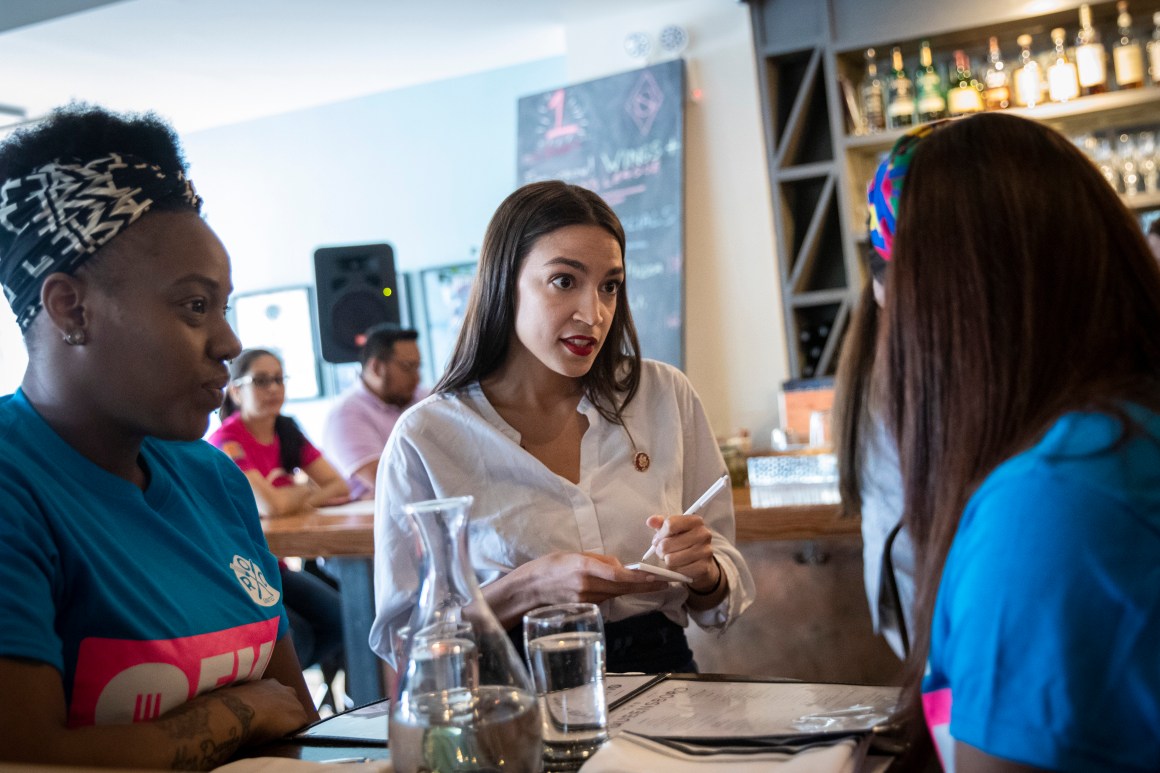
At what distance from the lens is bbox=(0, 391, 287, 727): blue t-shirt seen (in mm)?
1059

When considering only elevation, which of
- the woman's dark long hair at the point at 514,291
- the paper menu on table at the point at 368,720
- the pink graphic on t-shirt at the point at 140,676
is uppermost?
the woman's dark long hair at the point at 514,291

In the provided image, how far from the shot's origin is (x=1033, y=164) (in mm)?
927

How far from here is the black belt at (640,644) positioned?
1662 millimetres

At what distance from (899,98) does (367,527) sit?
313cm

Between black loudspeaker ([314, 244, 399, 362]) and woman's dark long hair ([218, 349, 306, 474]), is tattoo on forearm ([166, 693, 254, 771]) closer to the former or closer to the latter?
woman's dark long hair ([218, 349, 306, 474])

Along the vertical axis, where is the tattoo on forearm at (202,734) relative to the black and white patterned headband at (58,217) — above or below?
below

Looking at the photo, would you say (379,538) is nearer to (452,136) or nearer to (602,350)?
(602,350)

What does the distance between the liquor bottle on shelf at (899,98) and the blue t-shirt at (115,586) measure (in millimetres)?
3949

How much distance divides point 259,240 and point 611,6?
10.3ft

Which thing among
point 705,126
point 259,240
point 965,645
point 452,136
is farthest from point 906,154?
point 259,240

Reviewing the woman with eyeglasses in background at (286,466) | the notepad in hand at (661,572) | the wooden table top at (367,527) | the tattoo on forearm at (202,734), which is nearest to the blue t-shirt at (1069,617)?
the notepad in hand at (661,572)

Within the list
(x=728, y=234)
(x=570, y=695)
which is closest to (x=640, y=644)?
(x=570, y=695)

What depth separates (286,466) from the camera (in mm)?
4434

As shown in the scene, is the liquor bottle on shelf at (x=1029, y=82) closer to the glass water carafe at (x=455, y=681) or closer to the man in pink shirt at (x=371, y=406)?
the man in pink shirt at (x=371, y=406)
